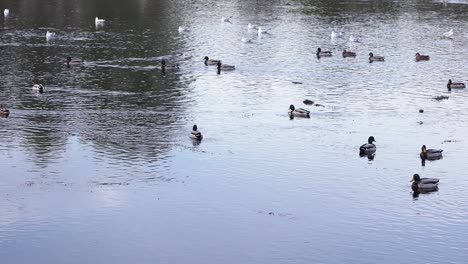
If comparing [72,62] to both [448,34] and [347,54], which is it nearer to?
[347,54]

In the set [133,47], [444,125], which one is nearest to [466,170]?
[444,125]

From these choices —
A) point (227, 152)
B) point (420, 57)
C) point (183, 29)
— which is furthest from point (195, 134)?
point (183, 29)

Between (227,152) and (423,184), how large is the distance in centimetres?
980

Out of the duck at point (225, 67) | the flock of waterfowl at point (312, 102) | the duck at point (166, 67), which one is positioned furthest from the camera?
the duck at point (225, 67)

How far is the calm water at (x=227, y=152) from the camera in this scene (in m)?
31.8

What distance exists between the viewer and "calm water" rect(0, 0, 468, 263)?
1252 inches

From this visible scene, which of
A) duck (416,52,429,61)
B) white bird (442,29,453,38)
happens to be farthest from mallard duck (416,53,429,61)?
white bird (442,29,453,38)

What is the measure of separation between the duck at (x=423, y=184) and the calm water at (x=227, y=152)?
0.40 m

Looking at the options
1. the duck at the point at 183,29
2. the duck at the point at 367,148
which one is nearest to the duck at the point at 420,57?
the duck at the point at 183,29

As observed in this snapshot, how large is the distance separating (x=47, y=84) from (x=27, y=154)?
50.8ft

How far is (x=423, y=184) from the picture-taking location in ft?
121

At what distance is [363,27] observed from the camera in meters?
84.1

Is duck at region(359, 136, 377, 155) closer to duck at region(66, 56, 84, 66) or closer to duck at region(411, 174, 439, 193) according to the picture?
duck at region(411, 174, 439, 193)

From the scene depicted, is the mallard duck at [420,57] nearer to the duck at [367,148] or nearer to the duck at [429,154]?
the duck at [367,148]
